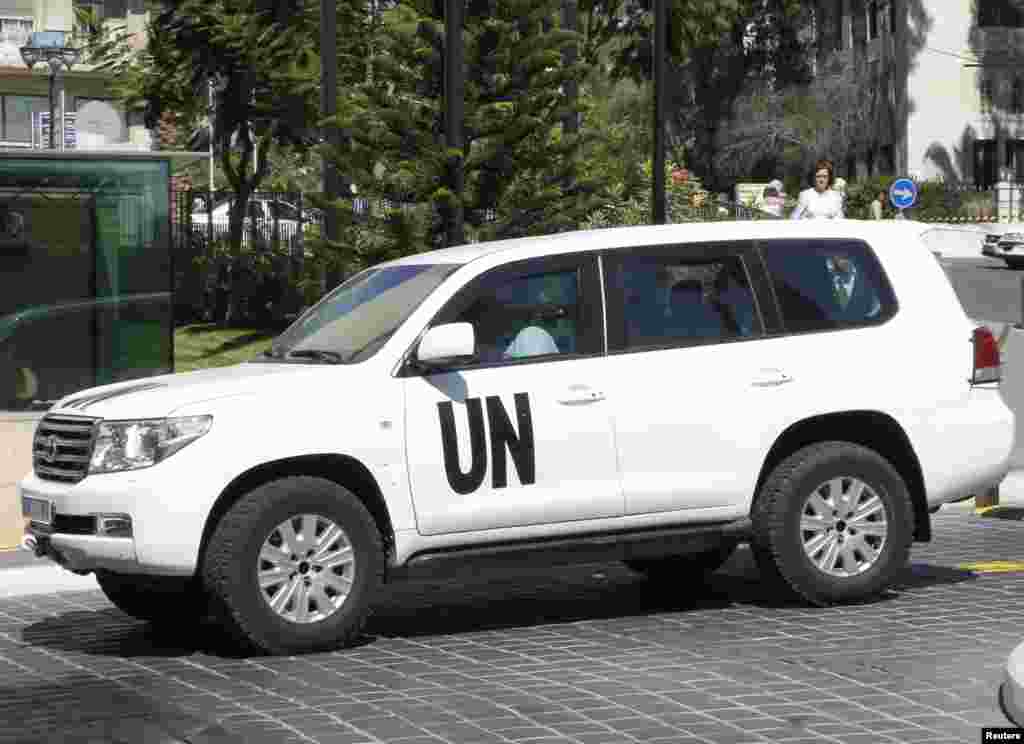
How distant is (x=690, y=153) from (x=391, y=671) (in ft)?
201

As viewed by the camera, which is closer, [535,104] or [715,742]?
[715,742]

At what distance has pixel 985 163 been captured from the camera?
6356 centimetres

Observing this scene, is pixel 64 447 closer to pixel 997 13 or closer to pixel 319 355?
pixel 319 355

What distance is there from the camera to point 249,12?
119ft

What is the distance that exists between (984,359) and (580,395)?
233cm

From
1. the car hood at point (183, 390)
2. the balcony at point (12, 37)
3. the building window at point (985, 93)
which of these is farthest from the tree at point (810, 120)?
the car hood at point (183, 390)

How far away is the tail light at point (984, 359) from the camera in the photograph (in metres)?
11.1

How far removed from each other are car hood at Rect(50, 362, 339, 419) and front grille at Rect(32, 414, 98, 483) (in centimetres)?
6

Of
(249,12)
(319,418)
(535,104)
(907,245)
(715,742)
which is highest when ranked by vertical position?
(249,12)

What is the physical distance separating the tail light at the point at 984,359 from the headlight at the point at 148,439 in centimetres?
405

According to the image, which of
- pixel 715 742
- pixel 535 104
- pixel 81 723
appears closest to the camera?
pixel 715 742

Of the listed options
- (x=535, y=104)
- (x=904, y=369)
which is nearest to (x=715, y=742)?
(x=904, y=369)

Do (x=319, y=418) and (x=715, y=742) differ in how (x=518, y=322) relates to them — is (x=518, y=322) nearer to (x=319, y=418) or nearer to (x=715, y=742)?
(x=319, y=418)

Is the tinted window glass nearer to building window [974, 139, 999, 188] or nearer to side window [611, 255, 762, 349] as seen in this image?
side window [611, 255, 762, 349]
